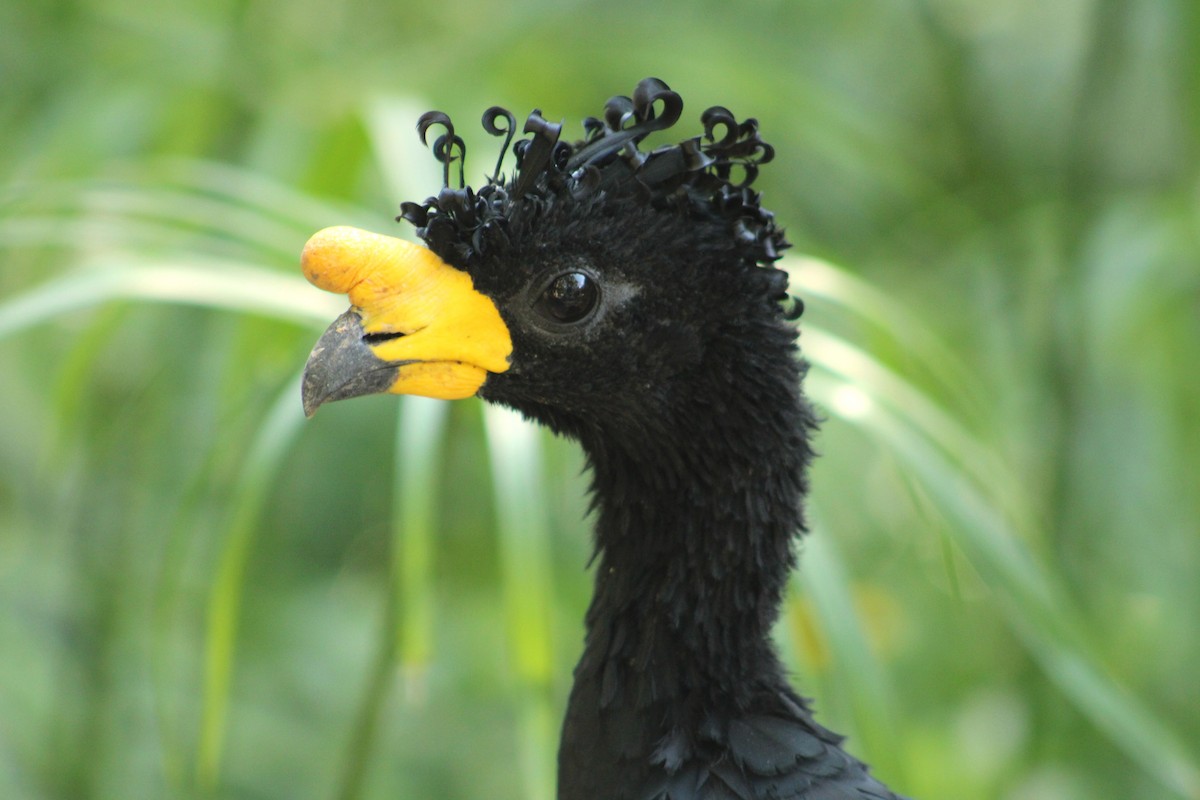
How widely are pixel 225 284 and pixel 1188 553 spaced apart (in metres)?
2.65

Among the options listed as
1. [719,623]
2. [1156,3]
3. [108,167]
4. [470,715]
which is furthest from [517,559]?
[1156,3]

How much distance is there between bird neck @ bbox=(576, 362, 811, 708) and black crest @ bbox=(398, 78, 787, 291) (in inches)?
8.6

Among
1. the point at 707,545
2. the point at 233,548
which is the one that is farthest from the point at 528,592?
the point at 233,548

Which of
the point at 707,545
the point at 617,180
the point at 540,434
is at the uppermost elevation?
the point at 540,434

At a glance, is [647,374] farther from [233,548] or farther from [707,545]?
[233,548]

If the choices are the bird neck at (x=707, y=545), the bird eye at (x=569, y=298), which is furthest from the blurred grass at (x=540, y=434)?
the bird eye at (x=569, y=298)

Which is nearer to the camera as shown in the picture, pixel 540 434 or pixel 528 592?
pixel 528 592

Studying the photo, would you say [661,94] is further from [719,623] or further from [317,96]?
[317,96]

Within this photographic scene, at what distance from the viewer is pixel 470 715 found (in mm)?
3215

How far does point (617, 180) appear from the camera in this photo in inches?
54.1

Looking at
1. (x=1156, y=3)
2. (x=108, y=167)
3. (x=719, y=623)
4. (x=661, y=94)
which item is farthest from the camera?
(x=1156, y=3)

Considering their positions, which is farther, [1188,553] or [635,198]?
[1188,553]

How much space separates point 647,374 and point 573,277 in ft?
0.49

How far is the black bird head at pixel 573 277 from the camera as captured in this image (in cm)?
134
